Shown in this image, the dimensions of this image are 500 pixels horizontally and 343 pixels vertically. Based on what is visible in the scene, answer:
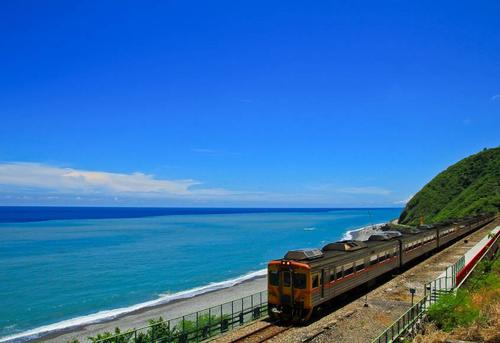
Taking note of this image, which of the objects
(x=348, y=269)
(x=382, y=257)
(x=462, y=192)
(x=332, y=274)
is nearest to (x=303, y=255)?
(x=332, y=274)

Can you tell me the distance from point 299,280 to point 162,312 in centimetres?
2692

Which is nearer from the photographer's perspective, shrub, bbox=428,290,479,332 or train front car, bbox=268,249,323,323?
shrub, bbox=428,290,479,332

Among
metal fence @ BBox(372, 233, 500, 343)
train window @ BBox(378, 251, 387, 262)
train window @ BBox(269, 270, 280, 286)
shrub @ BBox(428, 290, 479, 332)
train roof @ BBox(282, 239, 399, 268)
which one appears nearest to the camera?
metal fence @ BBox(372, 233, 500, 343)

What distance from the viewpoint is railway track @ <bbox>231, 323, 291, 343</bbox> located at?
17.1 m

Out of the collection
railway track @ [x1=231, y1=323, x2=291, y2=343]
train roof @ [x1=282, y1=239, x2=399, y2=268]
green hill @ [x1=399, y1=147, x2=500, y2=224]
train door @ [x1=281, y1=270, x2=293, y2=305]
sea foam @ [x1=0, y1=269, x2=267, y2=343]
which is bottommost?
sea foam @ [x1=0, y1=269, x2=267, y2=343]

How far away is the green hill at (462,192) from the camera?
294 feet

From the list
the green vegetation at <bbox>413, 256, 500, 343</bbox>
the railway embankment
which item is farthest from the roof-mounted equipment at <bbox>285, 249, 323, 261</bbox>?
the green vegetation at <bbox>413, 256, 500, 343</bbox>

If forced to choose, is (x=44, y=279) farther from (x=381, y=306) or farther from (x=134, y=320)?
(x=381, y=306)

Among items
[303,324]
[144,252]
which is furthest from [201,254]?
[303,324]

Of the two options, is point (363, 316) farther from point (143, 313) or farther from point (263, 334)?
point (143, 313)

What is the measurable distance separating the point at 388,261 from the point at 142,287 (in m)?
36.8

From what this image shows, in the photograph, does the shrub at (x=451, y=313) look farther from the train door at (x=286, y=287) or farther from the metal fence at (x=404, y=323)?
the train door at (x=286, y=287)

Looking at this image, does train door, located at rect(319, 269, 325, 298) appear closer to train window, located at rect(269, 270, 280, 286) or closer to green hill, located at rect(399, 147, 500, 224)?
train window, located at rect(269, 270, 280, 286)

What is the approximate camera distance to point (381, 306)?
21766 millimetres
